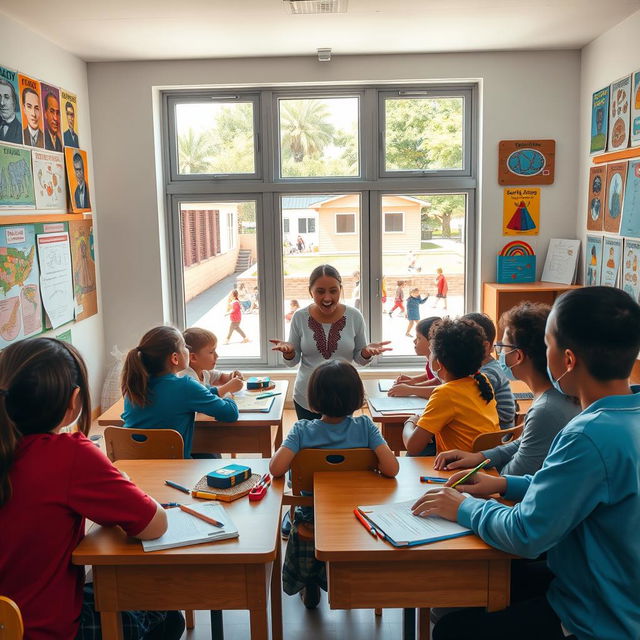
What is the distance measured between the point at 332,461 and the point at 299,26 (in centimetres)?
298

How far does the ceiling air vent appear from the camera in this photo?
349 centimetres

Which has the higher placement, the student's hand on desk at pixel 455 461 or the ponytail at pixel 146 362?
the ponytail at pixel 146 362

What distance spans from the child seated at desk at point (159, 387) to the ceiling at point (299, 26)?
2.03m

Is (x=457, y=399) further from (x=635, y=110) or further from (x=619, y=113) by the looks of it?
(x=619, y=113)

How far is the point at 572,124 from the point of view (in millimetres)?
4848

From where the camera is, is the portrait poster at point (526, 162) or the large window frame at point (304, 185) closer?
the portrait poster at point (526, 162)

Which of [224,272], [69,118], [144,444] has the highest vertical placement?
[69,118]

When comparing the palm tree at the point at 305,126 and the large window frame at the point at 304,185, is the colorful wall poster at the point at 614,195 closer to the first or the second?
the large window frame at the point at 304,185

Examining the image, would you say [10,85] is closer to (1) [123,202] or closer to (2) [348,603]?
(1) [123,202]

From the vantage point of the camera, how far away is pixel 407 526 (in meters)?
1.64

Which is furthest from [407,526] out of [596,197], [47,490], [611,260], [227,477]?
[596,197]

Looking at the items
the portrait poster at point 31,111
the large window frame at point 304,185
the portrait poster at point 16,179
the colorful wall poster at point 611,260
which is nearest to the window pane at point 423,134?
the large window frame at point 304,185

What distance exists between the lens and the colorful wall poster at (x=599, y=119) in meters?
4.35

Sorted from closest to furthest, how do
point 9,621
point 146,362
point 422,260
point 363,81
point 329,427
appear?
point 9,621 → point 329,427 → point 146,362 → point 363,81 → point 422,260
